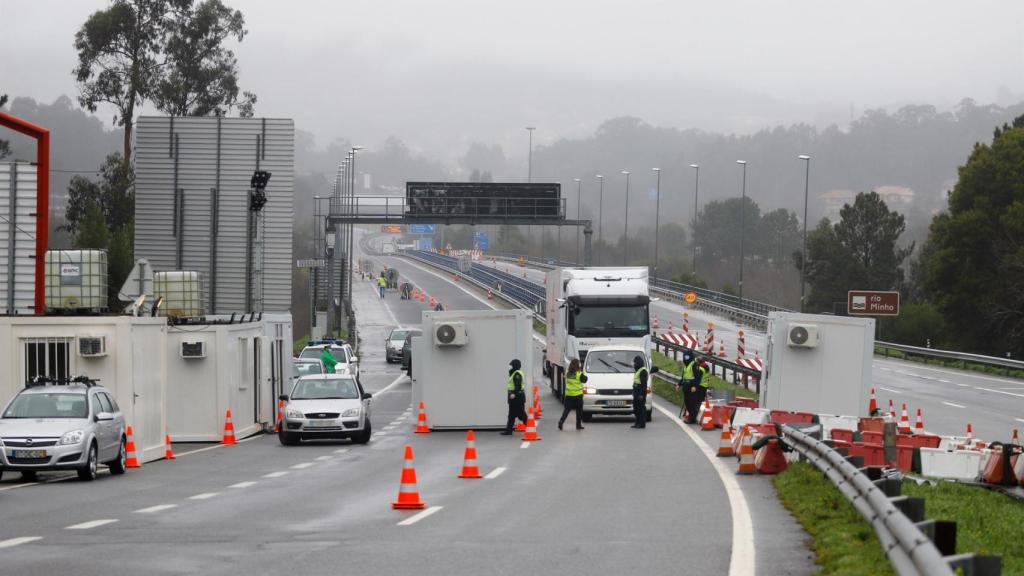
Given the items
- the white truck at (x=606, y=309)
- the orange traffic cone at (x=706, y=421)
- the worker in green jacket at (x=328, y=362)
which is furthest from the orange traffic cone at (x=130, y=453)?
the white truck at (x=606, y=309)

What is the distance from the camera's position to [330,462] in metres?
25.2

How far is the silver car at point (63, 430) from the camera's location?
20.7 meters

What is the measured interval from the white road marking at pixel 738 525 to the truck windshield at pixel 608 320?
1484cm

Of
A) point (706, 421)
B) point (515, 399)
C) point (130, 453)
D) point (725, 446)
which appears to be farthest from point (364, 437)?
point (725, 446)

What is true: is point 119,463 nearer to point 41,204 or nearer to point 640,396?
point 640,396

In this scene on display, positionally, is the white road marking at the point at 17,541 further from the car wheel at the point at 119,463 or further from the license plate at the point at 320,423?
the license plate at the point at 320,423

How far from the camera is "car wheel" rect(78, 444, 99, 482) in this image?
21031 mm

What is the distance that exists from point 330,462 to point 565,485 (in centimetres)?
652

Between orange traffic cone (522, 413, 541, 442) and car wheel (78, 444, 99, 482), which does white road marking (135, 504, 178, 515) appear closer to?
car wheel (78, 444, 99, 482)

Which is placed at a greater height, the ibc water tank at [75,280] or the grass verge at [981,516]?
the ibc water tank at [75,280]

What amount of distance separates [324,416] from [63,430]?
9.03 meters

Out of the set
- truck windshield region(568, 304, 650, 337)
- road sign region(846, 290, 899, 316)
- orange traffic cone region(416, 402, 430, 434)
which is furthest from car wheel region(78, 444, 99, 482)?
road sign region(846, 290, 899, 316)

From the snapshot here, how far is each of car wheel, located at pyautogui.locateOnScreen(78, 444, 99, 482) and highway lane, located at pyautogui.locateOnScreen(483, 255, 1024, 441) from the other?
52.8ft

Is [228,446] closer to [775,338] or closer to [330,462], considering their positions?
[330,462]
